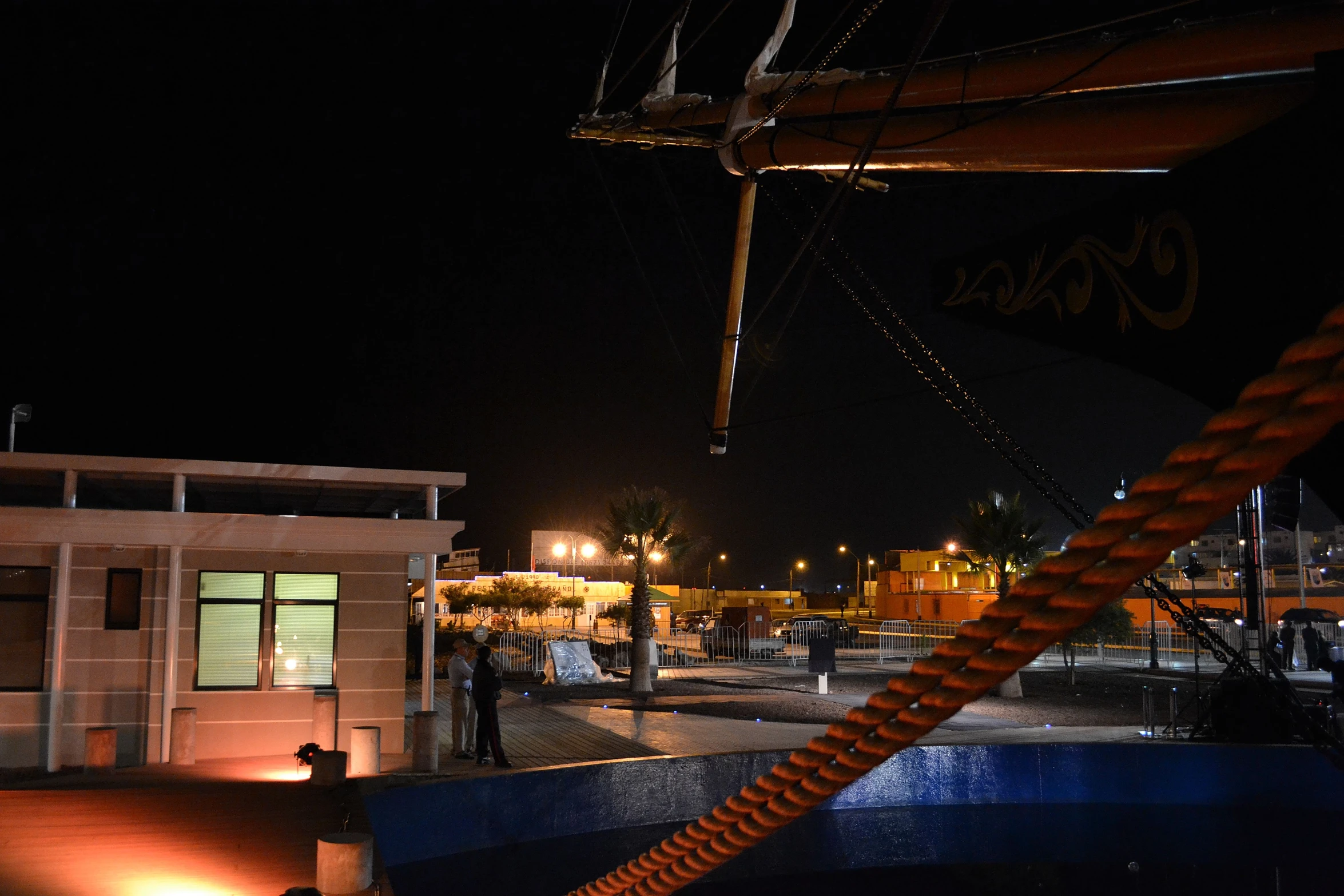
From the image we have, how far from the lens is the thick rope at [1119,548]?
1237 millimetres

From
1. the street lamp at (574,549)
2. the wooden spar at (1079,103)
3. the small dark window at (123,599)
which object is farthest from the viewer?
the street lamp at (574,549)

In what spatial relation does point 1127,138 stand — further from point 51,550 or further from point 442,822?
point 51,550

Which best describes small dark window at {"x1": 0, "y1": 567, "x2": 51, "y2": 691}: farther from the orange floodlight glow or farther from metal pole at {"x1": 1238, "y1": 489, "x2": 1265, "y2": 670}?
metal pole at {"x1": 1238, "y1": 489, "x2": 1265, "y2": 670}

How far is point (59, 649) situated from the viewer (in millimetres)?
12984

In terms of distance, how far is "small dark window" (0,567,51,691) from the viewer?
13078 millimetres

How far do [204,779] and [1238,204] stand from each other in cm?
1100

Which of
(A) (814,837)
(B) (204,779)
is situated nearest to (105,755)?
(B) (204,779)

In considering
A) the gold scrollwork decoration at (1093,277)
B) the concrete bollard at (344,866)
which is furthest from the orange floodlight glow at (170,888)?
the gold scrollwork decoration at (1093,277)

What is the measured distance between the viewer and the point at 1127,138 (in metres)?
5.40

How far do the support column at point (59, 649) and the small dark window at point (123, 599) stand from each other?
0.48 metres

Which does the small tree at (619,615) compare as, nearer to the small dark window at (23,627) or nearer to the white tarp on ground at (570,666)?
the white tarp on ground at (570,666)

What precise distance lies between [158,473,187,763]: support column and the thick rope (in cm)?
1322

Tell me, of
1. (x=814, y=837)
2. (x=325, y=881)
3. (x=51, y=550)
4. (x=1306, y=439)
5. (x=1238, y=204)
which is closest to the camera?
(x=1306, y=439)

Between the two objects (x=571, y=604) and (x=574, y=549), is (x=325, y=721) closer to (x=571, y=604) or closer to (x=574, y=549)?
(x=571, y=604)
